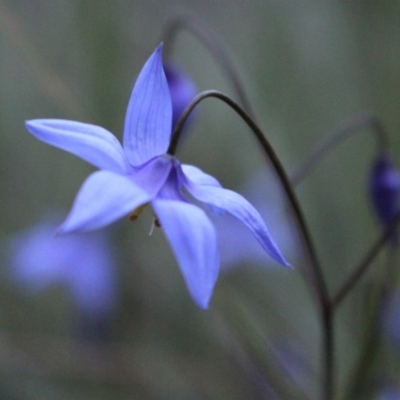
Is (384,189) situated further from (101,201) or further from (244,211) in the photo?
(101,201)

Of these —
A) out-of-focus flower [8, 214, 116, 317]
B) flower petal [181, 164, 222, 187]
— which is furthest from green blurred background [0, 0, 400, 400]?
flower petal [181, 164, 222, 187]

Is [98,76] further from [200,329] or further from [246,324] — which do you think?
[246,324]

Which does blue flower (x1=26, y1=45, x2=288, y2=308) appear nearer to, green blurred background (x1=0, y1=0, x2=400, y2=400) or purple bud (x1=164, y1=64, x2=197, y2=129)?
purple bud (x1=164, y1=64, x2=197, y2=129)

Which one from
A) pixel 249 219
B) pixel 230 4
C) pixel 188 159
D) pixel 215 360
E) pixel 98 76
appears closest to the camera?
pixel 249 219

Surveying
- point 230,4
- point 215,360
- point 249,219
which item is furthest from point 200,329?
point 230,4

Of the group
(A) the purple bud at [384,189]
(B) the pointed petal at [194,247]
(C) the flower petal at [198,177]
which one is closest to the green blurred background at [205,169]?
(A) the purple bud at [384,189]

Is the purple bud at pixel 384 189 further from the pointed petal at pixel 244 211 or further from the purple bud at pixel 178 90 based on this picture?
the pointed petal at pixel 244 211
